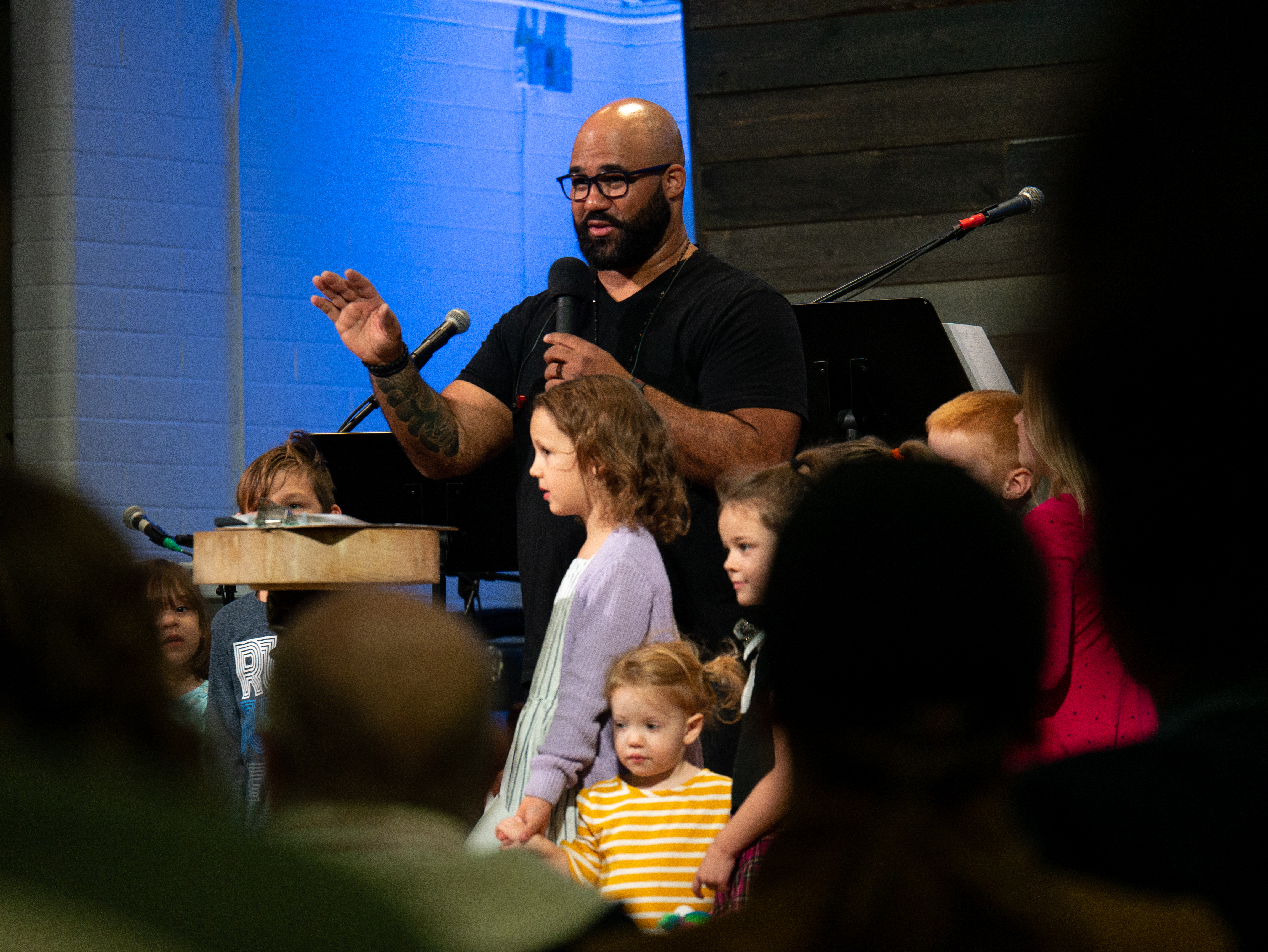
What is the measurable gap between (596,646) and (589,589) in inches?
3.9

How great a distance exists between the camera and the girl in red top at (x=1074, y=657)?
1936 mm

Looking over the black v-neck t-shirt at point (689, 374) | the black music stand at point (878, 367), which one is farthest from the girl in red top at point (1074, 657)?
the black music stand at point (878, 367)

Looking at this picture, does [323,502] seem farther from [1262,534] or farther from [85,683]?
[1262,534]

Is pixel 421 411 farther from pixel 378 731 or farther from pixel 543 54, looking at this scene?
pixel 543 54

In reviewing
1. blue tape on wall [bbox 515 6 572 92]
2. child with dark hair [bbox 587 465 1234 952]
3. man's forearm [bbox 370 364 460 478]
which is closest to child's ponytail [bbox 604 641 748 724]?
man's forearm [bbox 370 364 460 478]

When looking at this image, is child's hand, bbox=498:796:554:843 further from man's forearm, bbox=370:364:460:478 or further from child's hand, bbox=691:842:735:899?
man's forearm, bbox=370:364:460:478

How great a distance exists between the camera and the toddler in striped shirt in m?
2.23

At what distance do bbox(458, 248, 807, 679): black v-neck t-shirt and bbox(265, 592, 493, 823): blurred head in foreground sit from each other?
1.70 metres

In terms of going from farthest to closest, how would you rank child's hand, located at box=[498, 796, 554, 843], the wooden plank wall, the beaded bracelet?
the wooden plank wall, the beaded bracelet, child's hand, located at box=[498, 796, 554, 843]

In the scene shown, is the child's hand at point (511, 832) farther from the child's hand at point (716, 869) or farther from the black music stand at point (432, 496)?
the black music stand at point (432, 496)

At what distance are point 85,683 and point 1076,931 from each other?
430mm

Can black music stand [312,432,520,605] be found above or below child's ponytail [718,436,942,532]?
below

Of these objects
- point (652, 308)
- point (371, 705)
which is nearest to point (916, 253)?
point (652, 308)

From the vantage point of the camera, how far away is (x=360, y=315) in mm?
2592
